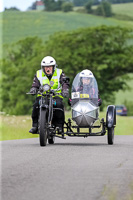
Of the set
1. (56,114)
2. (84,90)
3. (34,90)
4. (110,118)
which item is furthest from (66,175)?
(84,90)

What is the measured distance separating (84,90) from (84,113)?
2.52 feet

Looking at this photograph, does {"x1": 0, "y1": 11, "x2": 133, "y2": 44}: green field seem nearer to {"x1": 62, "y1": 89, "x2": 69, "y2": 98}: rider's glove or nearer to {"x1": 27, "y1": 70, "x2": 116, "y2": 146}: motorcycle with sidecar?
{"x1": 27, "y1": 70, "x2": 116, "y2": 146}: motorcycle with sidecar

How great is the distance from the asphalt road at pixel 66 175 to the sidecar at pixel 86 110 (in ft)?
8.57

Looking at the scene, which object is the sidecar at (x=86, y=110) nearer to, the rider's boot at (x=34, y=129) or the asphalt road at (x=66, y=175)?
the rider's boot at (x=34, y=129)

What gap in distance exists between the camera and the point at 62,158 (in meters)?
10.2

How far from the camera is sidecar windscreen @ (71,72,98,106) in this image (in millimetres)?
14453

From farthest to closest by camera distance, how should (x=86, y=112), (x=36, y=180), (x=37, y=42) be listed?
(x=37, y=42)
(x=86, y=112)
(x=36, y=180)

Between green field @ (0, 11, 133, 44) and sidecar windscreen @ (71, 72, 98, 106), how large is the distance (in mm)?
104077

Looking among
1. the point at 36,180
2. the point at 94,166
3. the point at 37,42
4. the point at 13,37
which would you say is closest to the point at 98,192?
the point at 36,180

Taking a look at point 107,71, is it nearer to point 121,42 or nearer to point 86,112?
point 121,42

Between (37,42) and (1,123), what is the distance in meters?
64.4

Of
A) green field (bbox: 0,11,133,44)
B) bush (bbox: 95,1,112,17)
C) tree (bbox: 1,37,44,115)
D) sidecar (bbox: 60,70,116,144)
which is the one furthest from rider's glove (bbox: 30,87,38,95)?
bush (bbox: 95,1,112,17)

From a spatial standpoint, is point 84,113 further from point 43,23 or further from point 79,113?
point 43,23

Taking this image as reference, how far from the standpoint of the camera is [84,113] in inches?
556
